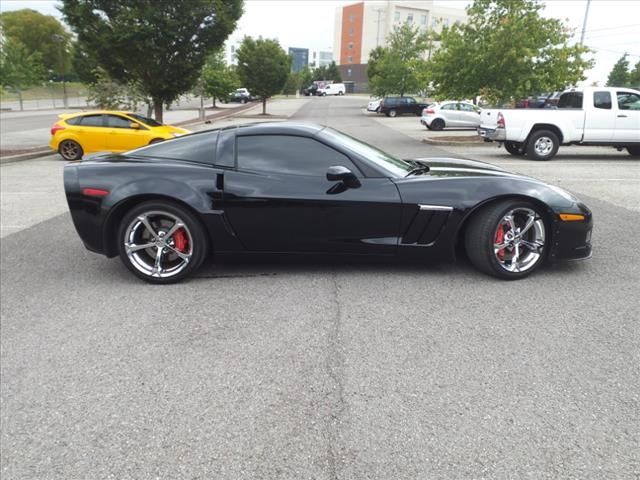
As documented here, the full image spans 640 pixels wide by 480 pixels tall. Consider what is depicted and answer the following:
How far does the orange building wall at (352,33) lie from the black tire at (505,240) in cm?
11626

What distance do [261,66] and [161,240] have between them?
3366cm

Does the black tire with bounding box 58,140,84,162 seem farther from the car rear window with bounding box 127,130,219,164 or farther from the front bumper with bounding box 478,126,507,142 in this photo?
the front bumper with bounding box 478,126,507,142

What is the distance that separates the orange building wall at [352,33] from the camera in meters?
112

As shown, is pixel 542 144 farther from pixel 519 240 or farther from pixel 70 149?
pixel 70 149

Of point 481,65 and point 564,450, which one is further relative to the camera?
point 481,65

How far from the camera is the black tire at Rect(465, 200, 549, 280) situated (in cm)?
404

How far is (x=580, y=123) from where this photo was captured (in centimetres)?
1270

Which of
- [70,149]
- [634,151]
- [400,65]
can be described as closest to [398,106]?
[400,65]

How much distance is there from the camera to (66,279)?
14.7ft

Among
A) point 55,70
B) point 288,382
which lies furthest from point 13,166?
point 55,70

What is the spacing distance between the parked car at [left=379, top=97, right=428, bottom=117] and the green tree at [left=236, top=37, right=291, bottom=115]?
778 centimetres

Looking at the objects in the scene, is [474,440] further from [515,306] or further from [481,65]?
[481,65]

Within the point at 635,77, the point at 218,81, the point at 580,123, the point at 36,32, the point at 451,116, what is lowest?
the point at 580,123

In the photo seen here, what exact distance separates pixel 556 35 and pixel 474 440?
682 inches
